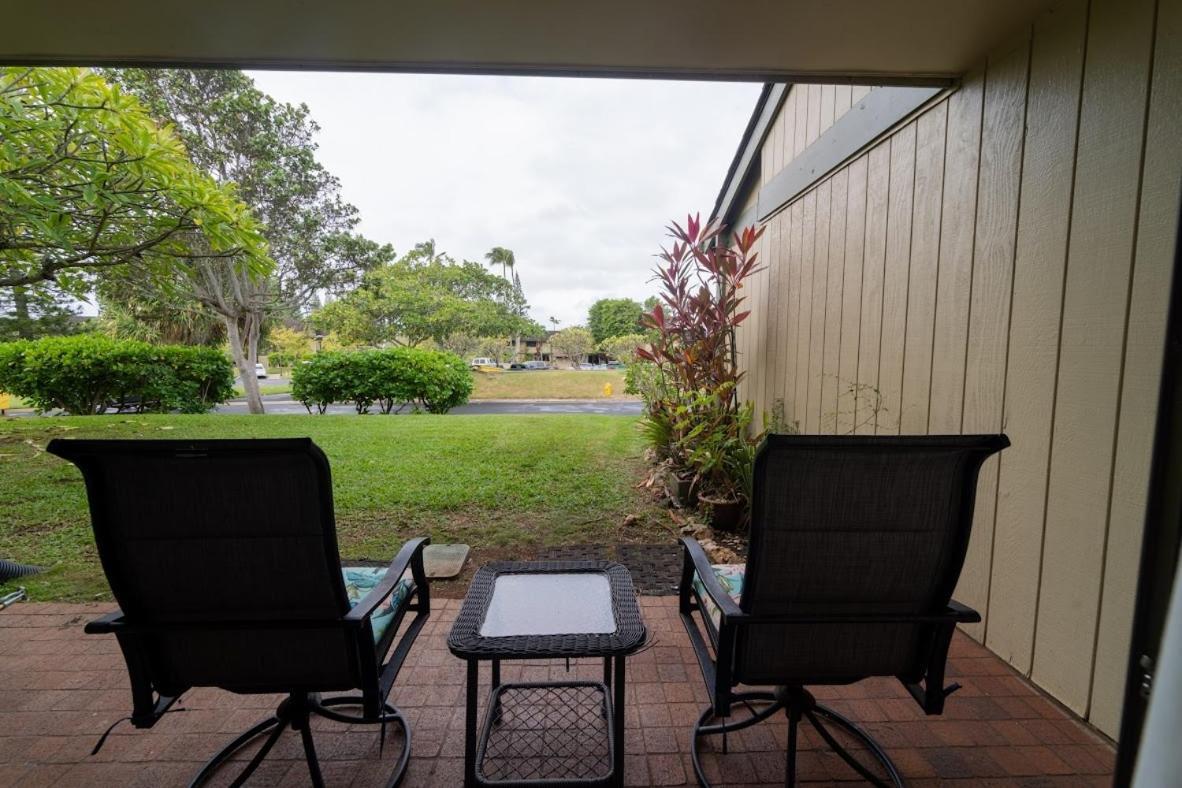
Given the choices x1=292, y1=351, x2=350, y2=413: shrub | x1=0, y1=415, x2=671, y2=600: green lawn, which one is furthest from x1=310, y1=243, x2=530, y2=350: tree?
x1=0, y1=415, x2=671, y2=600: green lawn

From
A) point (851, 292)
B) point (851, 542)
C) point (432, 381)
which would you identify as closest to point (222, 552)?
point (851, 542)

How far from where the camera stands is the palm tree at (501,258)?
4756cm

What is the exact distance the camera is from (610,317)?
40.6m

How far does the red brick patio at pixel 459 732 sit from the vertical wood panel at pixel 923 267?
111 cm

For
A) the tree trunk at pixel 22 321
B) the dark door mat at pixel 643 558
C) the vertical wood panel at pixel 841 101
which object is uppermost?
the vertical wood panel at pixel 841 101

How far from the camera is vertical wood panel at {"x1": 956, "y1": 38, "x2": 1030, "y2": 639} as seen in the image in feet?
6.39

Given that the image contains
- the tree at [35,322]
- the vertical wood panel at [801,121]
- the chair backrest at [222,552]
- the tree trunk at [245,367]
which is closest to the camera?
the chair backrest at [222,552]

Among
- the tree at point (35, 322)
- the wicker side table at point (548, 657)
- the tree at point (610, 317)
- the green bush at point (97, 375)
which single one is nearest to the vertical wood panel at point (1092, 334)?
the wicker side table at point (548, 657)

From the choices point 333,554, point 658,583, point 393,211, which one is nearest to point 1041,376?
point 658,583

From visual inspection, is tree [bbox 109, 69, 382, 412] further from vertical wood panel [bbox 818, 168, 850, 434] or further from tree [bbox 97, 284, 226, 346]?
vertical wood panel [bbox 818, 168, 850, 434]

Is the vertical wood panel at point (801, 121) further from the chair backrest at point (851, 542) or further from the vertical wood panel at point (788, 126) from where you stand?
the chair backrest at point (851, 542)

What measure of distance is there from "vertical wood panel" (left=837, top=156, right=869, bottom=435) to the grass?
13600 mm

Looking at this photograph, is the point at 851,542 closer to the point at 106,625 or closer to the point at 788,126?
the point at 106,625

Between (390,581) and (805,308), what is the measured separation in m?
3.44
